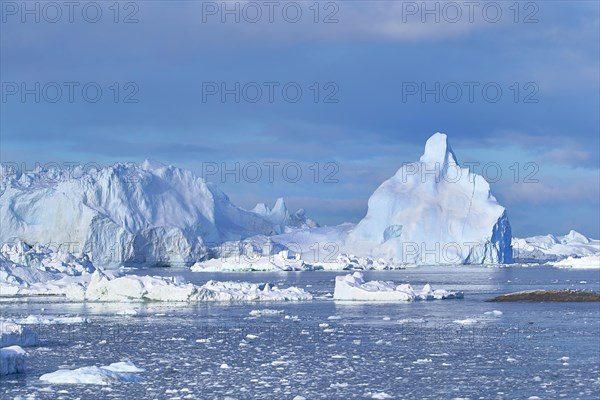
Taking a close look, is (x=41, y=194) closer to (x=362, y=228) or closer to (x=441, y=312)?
(x=362, y=228)

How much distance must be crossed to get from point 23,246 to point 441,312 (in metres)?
31.9

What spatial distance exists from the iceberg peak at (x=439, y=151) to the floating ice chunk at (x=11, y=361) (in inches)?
2247

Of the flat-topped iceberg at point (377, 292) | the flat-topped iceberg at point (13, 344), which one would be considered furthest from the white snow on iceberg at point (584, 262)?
the flat-topped iceberg at point (13, 344)

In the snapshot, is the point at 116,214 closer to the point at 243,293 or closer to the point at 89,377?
the point at 243,293

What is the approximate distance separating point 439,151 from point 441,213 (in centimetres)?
470

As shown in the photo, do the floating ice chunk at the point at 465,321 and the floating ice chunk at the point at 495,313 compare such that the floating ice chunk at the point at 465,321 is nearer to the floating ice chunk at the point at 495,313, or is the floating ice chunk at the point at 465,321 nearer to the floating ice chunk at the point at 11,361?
the floating ice chunk at the point at 495,313

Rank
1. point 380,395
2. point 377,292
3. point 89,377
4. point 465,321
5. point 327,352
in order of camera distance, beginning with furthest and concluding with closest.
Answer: point 377,292, point 465,321, point 327,352, point 89,377, point 380,395

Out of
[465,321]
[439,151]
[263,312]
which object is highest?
[439,151]

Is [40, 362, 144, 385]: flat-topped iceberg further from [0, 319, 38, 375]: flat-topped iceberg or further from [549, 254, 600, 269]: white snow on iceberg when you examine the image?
[549, 254, 600, 269]: white snow on iceberg

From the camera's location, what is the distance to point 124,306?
30.5 meters

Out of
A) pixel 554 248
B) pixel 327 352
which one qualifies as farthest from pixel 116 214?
pixel 554 248

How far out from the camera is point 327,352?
17750 mm

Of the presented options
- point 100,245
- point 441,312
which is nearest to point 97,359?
point 441,312

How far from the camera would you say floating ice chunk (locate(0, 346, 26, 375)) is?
46.9ft
